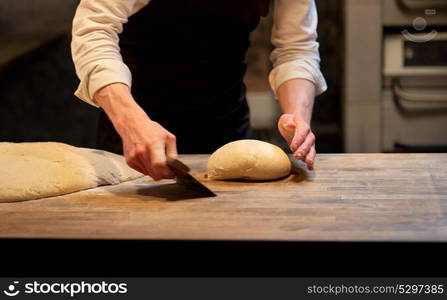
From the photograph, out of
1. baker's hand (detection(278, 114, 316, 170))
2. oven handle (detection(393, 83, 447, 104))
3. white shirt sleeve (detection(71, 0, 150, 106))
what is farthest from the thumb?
oven handle (detection(393, 83, 447, 104))

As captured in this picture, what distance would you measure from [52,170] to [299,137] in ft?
1.56

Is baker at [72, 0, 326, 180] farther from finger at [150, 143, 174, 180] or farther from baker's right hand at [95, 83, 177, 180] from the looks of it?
finger at [150, 143, 174, 180]

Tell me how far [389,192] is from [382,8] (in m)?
1.33

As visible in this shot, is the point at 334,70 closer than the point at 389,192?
No

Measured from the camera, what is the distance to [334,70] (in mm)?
2408

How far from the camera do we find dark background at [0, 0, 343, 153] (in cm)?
243

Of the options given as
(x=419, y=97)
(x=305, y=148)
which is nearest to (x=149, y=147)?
(x=305, y=148)

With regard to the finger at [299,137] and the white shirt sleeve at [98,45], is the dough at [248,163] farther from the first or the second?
the white shirt sleeve at [98,45]

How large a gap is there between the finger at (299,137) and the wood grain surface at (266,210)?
66 millimetres

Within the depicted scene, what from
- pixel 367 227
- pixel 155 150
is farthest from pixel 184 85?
pixel 367 227

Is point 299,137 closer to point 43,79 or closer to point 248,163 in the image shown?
point 248,163

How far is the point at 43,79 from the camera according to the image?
A: 8.00 feet

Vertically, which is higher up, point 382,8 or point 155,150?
point 382,8

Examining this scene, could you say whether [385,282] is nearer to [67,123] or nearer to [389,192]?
[389,192]
